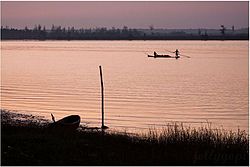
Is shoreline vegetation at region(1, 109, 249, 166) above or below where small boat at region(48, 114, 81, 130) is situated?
above

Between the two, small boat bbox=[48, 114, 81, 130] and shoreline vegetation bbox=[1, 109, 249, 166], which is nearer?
shoreline vegetation bbox=[1, 109, 249, 166]

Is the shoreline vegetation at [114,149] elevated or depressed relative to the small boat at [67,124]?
elevated

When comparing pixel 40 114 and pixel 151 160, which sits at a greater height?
pixel 151 160

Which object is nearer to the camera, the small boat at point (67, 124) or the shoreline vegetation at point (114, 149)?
the shoreline vegetation at point (114, 149)

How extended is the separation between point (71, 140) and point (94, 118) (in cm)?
1010

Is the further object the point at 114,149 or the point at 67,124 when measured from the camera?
the point at 67,124

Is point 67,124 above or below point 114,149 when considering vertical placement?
below

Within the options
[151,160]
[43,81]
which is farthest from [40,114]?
[43,81]

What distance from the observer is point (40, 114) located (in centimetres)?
2362

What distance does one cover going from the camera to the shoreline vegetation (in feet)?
32.7

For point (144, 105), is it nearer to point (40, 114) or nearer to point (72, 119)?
point (40, 114)

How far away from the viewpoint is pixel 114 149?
1166cm

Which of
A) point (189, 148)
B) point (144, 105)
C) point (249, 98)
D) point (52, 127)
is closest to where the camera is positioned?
point (189, 148)

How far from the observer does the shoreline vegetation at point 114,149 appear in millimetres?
9961
